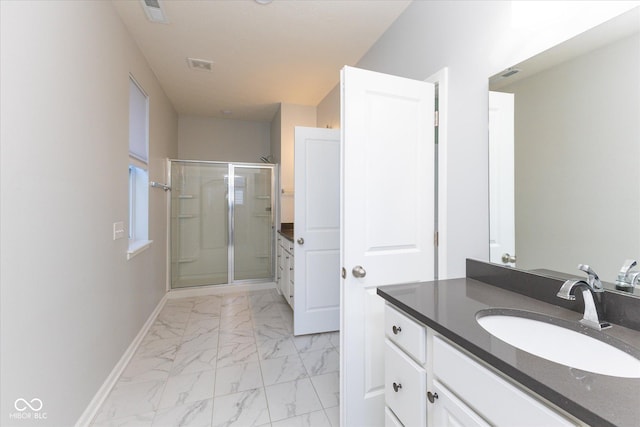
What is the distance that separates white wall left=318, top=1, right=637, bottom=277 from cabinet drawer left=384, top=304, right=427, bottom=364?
595 millimetres

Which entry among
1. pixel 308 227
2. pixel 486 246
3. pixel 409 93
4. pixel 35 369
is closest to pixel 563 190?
pixel 486 246

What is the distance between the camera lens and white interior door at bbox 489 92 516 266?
122cm

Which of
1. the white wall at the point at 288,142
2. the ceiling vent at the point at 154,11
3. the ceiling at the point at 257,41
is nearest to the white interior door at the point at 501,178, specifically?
the ceiling at the point at 257,41

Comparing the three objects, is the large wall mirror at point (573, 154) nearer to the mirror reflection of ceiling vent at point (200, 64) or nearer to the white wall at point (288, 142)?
the mirror reflection of ceiling vent at point (200, 64)

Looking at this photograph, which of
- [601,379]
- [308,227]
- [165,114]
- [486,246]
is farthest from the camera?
[165,114]

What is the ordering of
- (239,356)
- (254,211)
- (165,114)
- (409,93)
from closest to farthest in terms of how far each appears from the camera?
(409,93) < (239,356) < (165,114) < (254,211)

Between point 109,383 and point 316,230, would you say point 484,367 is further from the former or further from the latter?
point 109,383

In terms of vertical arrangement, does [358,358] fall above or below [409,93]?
below

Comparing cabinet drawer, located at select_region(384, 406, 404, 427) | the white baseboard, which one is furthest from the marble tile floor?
cabinet drawer, located at select_region(384, 406, 404, 427)

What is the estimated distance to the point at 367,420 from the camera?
141cm

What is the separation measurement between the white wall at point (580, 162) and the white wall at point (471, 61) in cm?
17

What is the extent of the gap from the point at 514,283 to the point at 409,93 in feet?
3.45

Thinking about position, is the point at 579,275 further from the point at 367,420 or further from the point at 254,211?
the point at 254,211

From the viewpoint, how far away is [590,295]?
32.5 inches
